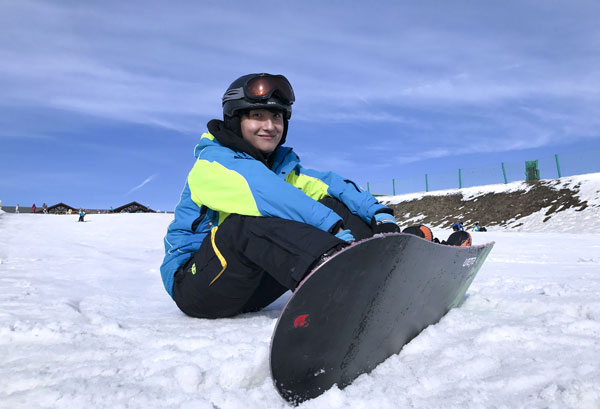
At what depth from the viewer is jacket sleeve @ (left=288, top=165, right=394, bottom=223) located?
2.54m

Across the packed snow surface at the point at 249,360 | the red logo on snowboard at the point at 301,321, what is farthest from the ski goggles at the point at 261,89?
the red logo on snowboard at the point at 301,321

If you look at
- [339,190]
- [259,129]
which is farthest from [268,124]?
[339,190]

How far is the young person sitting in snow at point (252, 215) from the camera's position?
1693 millimetres

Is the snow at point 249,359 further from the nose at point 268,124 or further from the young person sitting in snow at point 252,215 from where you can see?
the nose at point 268,124

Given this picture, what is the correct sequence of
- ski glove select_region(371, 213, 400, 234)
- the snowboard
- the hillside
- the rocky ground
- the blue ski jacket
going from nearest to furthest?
1. the snowboard
2. the blue ski jacket
3. ski glove select_region(371, 213, 400, 234)
4. the hillside
5. the rocky ground

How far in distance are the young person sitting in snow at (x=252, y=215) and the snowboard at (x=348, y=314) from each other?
19 cm

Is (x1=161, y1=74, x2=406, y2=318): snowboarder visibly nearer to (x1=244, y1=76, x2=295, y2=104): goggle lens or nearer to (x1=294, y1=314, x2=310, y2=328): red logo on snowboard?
(x1=244, y1=76, x2=295, y2=104): goggle lens

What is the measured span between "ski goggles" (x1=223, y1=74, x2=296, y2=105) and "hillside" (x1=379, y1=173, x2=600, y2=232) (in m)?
19.7

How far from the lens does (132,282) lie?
4352 mm

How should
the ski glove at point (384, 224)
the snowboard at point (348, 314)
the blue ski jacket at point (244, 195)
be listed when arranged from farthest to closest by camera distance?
the ski glove at point (384, 224), the blue ski jacket at point (244, 195), the snowboard at point (348, 314)

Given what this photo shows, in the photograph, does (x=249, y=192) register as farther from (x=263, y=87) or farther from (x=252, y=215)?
(x=263, y=87)

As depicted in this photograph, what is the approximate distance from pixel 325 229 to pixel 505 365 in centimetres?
86

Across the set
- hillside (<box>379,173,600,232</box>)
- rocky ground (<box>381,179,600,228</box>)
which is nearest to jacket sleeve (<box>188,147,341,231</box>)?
hillside (<box>379,173,600,232</box>)

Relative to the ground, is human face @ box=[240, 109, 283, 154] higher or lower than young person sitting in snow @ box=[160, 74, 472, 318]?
higher
